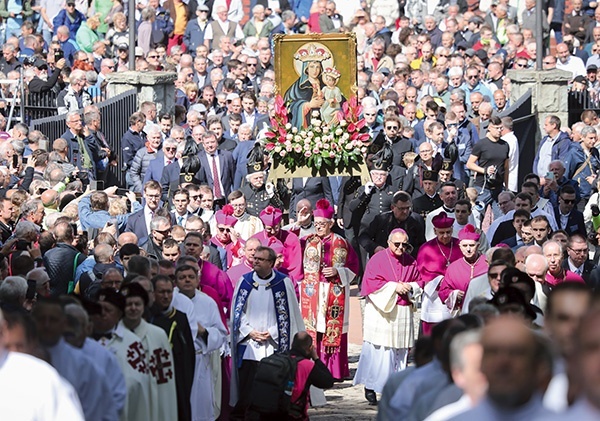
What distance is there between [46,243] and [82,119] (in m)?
8.48

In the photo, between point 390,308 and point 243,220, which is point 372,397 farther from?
point 243,220

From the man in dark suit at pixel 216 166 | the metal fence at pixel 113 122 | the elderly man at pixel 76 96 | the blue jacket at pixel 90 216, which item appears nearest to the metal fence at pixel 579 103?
the metal fence at pixel 113 122

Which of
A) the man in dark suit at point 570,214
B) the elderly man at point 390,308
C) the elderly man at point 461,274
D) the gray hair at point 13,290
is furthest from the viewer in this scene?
the man in dark suit at point 570,214

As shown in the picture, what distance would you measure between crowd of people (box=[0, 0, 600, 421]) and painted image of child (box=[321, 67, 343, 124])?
0.68 ft

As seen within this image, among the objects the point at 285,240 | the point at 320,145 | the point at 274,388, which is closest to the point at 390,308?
the point at 285,240

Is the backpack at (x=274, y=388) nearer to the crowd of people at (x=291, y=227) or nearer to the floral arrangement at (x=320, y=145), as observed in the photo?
the crowd of people at (x=291, y=227)

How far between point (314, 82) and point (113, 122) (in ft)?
18.5

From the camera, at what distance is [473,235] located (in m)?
16.2

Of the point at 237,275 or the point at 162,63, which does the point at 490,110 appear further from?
the point at 237,275

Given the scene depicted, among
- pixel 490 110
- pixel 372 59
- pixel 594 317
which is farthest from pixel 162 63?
pixel 594 317

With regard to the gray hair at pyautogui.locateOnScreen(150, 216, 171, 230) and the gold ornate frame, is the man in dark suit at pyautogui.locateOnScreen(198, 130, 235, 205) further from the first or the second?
the gray hair at pyautogui.locateOnScreen(150, 216, 171, 230)

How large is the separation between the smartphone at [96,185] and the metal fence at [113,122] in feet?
6.80

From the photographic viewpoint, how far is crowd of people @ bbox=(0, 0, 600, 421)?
9359 millimetres

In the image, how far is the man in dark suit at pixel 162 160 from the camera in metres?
21.5
